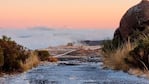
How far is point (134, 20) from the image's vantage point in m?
40.8

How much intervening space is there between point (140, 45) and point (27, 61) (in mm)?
10982

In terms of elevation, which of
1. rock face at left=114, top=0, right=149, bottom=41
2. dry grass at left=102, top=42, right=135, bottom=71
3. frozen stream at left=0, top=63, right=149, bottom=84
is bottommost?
frozen stream at left=0, top=63, right=149, bottom=84

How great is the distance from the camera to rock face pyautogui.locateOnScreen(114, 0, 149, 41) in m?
39.8

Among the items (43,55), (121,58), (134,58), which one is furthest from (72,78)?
(43,55)

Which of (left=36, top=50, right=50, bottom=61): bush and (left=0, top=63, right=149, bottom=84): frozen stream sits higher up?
(left=36, top=50, right=50, bottom=61): bush

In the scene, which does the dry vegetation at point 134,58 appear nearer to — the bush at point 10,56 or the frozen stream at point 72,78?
the frozen stream at point 72,78

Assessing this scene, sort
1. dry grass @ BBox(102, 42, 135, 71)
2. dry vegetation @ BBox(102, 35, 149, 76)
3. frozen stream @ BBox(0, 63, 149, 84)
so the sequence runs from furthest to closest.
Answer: dry grass @ BBox(102, 42, 135, 71), dry vegetation @ BBox(102, 35, 149, 76), frozen stream @ BBox(0, 63, 149, 84)

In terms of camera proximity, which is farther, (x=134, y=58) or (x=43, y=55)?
(x=43, y=55)

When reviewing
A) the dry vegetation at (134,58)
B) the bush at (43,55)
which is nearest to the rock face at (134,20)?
the dry vegetation at (134,58)

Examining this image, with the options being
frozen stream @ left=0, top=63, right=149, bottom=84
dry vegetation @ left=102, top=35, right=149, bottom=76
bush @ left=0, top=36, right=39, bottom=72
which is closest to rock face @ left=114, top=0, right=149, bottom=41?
dry vegetation @ left=102, top=35, right=149, bottom=76

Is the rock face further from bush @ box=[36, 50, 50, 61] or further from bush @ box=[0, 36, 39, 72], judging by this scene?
bush @ box=[36, 50, 50, 61]

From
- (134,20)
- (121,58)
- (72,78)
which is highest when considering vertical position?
(134,20)

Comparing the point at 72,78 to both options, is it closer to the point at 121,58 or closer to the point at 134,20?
the point at 121,58

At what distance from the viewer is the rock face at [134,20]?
1567 inches
